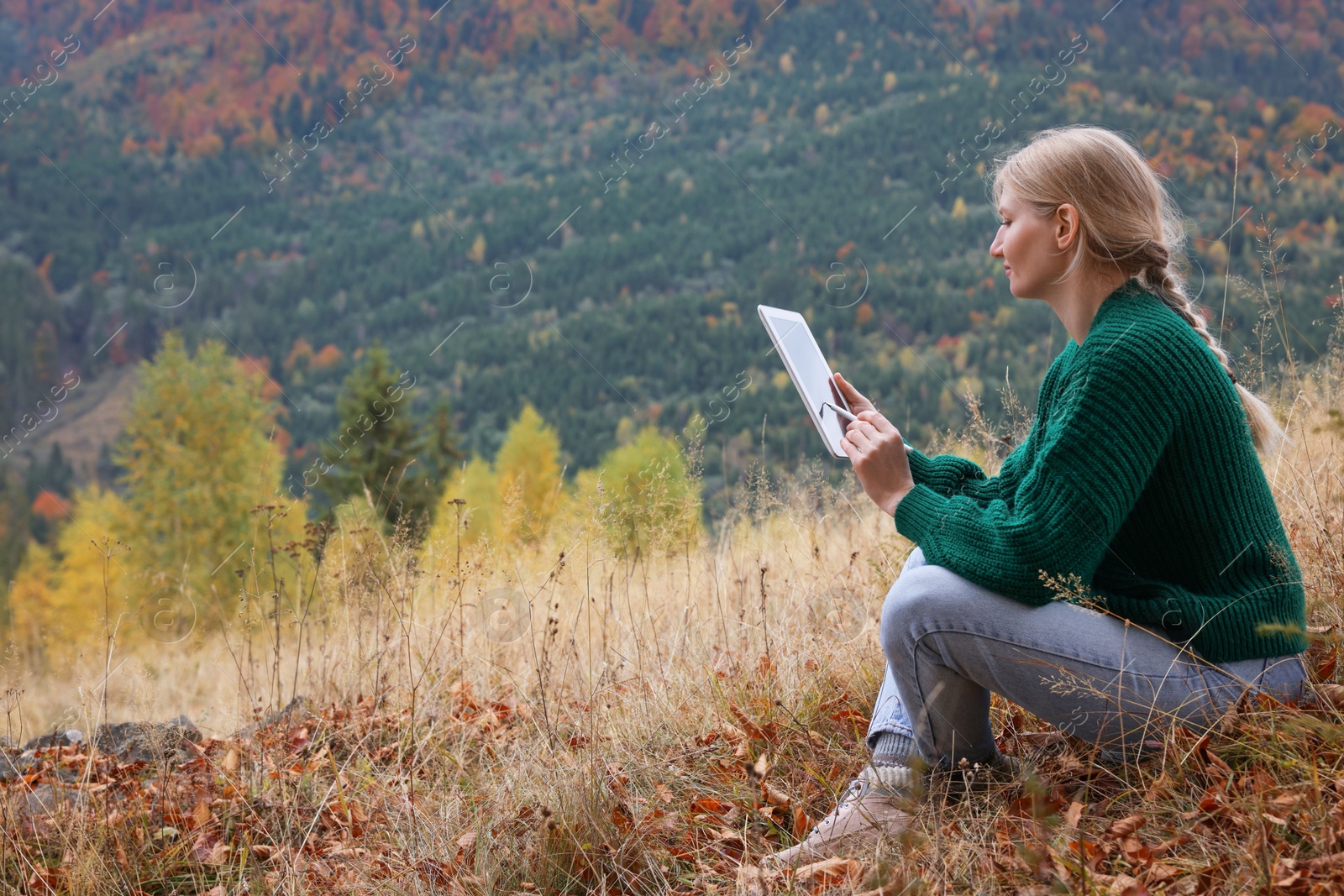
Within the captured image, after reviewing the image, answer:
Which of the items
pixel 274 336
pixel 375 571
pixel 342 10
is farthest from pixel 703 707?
pixel 342 10

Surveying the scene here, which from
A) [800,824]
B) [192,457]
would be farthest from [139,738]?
[192,457]

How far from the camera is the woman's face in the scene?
1.71 m

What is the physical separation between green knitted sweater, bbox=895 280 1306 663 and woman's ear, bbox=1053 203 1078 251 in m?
0.13

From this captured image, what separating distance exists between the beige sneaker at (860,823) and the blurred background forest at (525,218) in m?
1.73

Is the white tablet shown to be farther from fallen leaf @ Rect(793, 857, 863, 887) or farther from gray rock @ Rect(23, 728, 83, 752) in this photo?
gray rock @ Rect(23, 728, 83, 752)

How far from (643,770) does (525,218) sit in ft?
487

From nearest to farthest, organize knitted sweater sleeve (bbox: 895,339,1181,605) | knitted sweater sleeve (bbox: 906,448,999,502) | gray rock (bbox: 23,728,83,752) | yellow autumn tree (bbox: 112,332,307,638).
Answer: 1. knitted sweater sleeve (bbox: 895,339,1181,605)
2. knitted sweater sleeve (bbox: 906,448,999,502)
3. gray rock (bbox: 23,728,83,752)
4. yellow autumn tree (bbox: 112,332,307,638)

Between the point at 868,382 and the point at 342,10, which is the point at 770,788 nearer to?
the point at 868,382

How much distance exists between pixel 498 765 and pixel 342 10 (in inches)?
7623

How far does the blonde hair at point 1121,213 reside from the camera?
5.37 feet

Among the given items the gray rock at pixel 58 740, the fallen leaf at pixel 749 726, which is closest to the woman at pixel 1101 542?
the fallen leaf at pixel 749 726

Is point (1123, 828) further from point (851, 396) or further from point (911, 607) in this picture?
point (851, 396)

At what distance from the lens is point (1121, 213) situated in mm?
1652

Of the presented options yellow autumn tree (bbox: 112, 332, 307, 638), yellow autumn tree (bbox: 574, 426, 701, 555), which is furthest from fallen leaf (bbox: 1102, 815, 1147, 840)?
yellow autumn tree (bbox: 112, 332, 307, 638)
